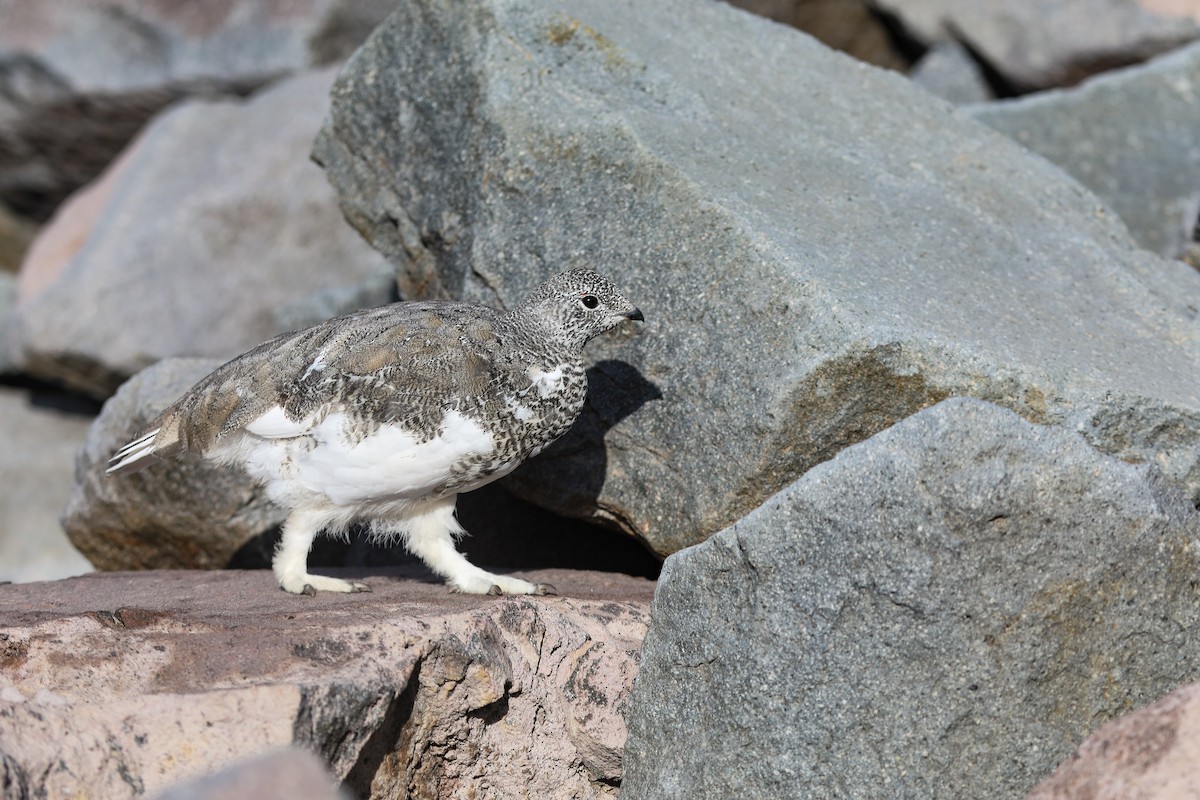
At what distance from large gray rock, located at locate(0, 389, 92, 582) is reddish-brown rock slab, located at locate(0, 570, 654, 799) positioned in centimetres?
424

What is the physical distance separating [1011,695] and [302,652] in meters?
2.16

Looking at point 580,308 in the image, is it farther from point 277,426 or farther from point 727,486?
point 277,426

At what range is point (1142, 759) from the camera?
3697 millimetres

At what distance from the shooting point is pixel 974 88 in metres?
10.5

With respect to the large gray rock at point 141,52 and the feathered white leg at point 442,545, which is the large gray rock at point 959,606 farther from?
the large gray rock at point 141,52

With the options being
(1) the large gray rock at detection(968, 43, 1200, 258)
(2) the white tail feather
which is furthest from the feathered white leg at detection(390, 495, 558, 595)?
(1) the large gray rock at detection(968, 43, 1200, 258)

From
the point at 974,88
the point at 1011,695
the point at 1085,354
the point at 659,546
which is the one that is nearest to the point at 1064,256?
the point at 1085,354

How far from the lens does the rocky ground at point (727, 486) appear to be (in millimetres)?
4125

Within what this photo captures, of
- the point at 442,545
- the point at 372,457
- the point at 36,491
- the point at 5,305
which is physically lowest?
the point at 36,491

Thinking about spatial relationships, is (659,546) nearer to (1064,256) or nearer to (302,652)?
(302,652)

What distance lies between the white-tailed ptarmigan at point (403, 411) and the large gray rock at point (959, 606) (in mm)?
1365

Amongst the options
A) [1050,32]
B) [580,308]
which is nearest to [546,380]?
[580,308]

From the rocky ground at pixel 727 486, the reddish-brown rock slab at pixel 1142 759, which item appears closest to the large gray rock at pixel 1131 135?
the rocky ground at pixel 727 486

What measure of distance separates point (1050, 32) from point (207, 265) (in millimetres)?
6171
